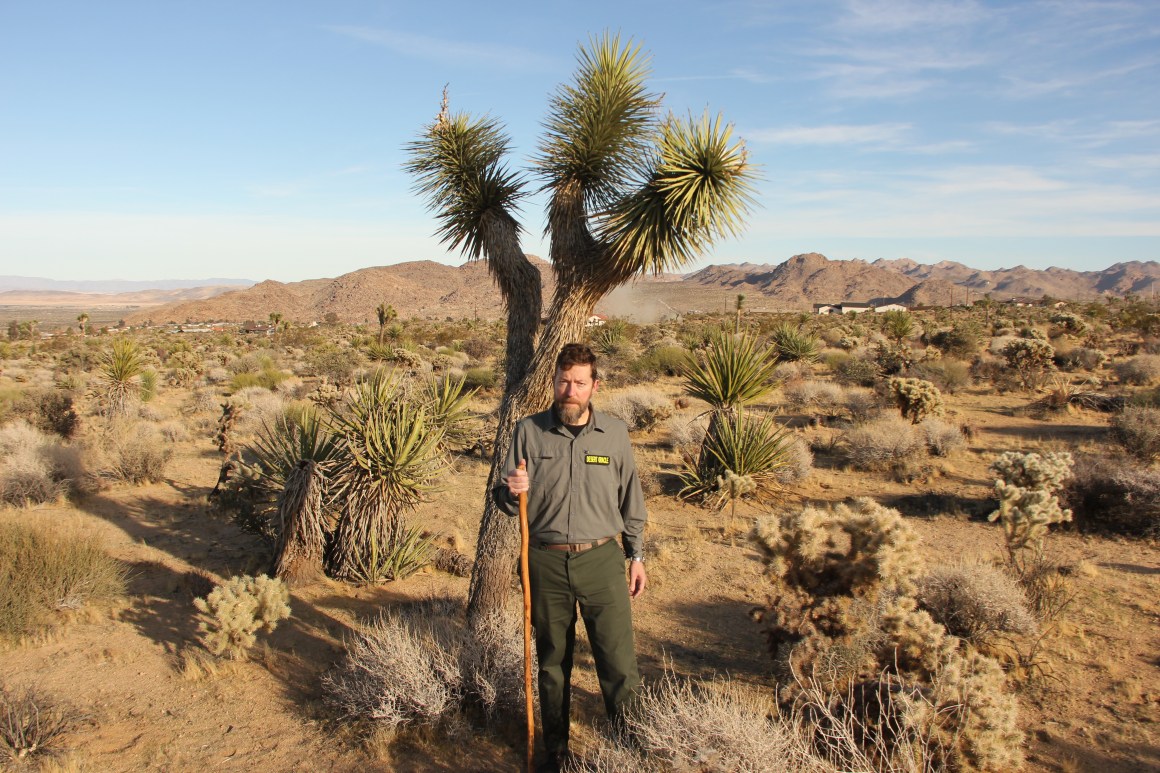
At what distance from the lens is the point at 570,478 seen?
3.41 metres

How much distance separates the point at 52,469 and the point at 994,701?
Result: 10.6 m

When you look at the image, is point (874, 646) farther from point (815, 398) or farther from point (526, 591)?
point (815, 398)

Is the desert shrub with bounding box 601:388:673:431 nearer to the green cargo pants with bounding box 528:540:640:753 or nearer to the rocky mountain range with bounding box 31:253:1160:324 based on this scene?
the green cargo pants with bounding box 528:540:640:753

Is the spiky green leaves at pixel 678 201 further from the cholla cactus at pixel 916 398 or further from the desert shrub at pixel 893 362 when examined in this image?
the desert shrub at pixel 893 362

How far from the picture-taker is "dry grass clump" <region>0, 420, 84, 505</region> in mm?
8148

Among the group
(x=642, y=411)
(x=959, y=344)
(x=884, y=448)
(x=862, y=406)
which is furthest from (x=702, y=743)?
(x=959, y=344)

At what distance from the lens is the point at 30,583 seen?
17.7ft

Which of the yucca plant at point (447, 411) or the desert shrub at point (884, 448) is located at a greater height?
the yucca plant at point (447, 411)

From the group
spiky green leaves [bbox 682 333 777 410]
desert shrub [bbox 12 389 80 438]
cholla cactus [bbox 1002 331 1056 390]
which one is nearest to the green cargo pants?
spiky green leaves [bbox 682 333 777 410]

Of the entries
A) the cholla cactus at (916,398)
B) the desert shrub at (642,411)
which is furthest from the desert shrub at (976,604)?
the desert shrub at (642,411)

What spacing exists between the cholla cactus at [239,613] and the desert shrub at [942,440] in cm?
974

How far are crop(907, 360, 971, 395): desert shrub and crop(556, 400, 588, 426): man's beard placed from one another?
15546mm

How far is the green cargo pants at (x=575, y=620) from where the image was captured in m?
3.39

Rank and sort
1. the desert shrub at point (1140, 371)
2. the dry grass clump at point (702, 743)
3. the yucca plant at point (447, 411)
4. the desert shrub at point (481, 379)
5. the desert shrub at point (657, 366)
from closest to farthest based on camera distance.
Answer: the dry grass clump at point (702, 743) < the yucca plant at point (447, 411) < the desert shrub at point (1140, 371) < the desert shrub at point (481, 379) < the desert shrub at point (657, 366)
